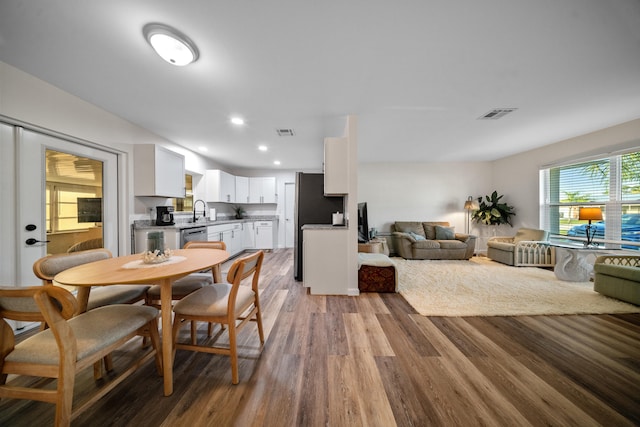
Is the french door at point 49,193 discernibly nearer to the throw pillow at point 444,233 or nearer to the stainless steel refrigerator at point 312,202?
the stainless steel refrigerator at point 312,202

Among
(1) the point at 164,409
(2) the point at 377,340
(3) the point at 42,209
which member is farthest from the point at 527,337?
(3) the point at 42,209

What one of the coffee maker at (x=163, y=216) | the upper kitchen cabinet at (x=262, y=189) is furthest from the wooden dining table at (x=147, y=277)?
the upper kitchen cabinet at (x=262, y=189)

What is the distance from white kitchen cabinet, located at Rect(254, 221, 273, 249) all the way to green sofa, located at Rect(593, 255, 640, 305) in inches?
247

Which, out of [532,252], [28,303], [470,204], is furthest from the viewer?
[470,204]

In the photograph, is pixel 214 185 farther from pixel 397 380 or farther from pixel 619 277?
pixel 619 277

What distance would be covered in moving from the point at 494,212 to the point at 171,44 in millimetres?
6696

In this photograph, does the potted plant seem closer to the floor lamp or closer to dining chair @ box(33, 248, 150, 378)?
dining chair @ box(33, 248, 150, 378)

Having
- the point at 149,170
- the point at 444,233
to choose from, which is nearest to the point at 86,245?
the point at 149,170

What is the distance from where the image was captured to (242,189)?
6250 millimetres

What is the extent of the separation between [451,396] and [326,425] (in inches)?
32.0

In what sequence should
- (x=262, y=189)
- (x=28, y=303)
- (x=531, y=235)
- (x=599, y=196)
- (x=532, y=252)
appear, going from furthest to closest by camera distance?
(x=262, y=189) → (x=531, y=235) → (x=532, y=252) → (x=599, y=196) → (x=28, y=303)

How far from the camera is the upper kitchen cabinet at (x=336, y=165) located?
3053mm

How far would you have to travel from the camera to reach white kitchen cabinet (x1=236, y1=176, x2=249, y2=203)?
242 inches

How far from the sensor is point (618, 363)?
1623 millimetres
